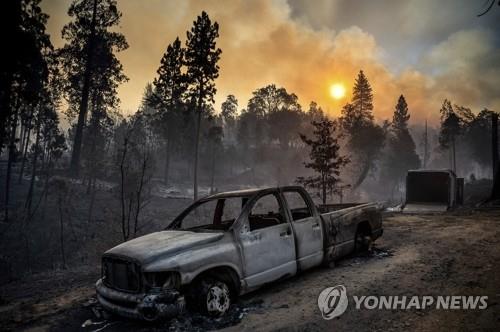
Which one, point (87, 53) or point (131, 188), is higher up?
point (87, 53)

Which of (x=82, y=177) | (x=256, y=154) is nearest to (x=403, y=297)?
(x=82, y=177)

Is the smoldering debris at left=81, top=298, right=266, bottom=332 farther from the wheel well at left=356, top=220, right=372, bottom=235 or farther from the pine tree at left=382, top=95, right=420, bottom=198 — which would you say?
the pine tree at left=382, top=95, right=420, bottom=198

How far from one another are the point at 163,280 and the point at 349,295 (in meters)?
2.78

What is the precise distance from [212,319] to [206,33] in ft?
91.7

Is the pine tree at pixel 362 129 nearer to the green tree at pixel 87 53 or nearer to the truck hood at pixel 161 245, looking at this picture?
the green tree at pixel 87 53

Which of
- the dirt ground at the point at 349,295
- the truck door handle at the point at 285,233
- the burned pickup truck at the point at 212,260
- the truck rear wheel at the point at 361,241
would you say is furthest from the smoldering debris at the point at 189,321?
the truck rear wheel at the point at 361,241

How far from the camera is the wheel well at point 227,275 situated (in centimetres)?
467

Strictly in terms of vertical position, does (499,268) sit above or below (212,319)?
above

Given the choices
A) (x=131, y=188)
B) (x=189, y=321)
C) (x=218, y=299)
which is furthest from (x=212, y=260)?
(x=131, y=188)

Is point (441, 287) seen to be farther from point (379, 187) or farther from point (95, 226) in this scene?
point (379, 187)

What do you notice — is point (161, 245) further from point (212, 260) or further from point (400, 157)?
point (400, 157)

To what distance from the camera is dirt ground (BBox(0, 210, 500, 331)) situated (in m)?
4.23

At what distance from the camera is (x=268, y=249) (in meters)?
5.27

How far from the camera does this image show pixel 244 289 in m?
4.90
